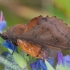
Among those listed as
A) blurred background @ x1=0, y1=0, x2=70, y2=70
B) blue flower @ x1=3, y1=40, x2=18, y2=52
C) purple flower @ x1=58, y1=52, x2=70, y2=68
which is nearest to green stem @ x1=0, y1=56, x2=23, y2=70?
blue flower @ x1=3, y1=40, x2=18, y2=52

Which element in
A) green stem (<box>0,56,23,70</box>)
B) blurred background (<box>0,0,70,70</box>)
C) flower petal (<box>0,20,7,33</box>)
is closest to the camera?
green stem (<box>0,56,23,70</box>)

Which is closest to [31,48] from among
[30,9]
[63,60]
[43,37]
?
[43,37]

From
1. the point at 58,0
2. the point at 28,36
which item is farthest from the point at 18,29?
the point at 58,0

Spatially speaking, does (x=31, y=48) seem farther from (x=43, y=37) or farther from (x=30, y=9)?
(x=30, y=9)

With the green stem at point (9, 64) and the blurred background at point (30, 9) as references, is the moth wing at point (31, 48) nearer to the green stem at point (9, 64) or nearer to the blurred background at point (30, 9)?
the green stem at point (9, 64)

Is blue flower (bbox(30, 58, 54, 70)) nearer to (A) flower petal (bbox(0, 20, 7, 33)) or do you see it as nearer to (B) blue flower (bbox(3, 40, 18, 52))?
(B) blue flower (bbox(3, 40, 18, 52))

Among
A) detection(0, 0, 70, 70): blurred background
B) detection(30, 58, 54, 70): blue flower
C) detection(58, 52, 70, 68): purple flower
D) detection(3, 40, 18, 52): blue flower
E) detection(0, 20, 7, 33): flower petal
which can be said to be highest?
detection(0, 0, 70, 70): blurred background
